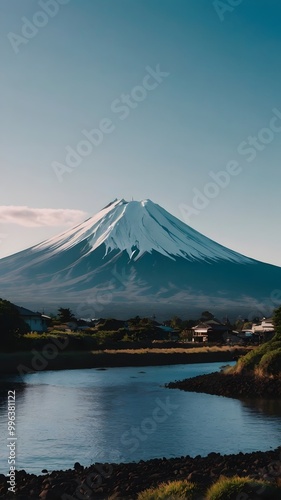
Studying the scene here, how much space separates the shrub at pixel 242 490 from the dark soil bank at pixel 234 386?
63.7 ft

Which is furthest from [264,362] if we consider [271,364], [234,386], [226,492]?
[226,492]

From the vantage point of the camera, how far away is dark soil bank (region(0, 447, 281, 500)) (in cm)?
1371

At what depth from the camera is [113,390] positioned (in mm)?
36031

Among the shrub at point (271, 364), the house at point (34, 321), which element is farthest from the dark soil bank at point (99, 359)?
the shrub at point (271, 364)

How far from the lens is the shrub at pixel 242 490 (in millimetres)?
11953

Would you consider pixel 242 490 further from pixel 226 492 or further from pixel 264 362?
pixel 264 362

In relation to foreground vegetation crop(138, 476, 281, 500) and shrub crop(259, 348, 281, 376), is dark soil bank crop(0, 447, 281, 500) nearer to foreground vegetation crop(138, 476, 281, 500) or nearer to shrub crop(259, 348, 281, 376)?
foreground vegetation crop(138, 476, 281, 500)

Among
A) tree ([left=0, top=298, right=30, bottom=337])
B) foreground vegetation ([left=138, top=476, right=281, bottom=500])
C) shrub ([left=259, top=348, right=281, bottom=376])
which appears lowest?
foreground vegetation ([left=138, top=476, right=281, bottom=500])

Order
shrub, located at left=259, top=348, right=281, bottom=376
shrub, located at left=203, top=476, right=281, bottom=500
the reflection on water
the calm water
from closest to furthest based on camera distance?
shrub, located at left=203, top=476, right=281, bottom=500
the calm water
the reflection on water
shrub, located at left=259, top=348, right=281, bottom=376

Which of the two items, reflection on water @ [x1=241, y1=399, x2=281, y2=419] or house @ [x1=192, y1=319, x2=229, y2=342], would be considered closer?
reflection on water @ [x1=241, y1=399, x2=281, y2=419]

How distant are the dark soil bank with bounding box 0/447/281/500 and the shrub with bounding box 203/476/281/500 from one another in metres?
0.80

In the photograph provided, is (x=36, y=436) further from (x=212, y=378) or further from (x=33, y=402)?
(x=212, y=378)

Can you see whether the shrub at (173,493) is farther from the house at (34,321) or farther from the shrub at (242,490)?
the house at (34,321)

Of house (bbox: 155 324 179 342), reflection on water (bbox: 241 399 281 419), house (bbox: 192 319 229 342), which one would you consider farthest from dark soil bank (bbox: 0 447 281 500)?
house (bbox: 192 319 229 342)
